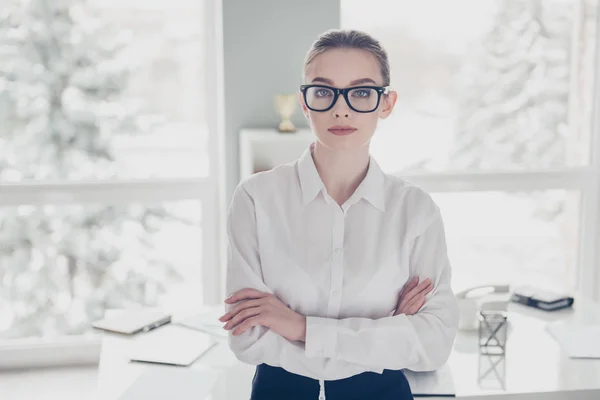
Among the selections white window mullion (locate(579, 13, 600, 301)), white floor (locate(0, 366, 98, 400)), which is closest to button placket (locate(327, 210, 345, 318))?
white floor (locate(0, 366, 98, 400))

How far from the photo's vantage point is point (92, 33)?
371 cm

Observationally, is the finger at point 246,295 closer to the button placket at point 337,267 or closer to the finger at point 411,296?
the button placket at point 337,267

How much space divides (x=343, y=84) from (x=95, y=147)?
2482 mm

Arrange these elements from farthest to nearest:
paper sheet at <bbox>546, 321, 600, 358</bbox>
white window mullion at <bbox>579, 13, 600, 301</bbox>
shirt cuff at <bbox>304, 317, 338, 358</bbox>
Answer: white window mullion at <bbox>579, 13, 600, 301</bbox> → paper sheet at <bbox>546, 321, 600, 358</bbox> → shirt cuff at <bbox>304, 317, 338, 358</bbox>

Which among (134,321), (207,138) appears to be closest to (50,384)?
(134,321)

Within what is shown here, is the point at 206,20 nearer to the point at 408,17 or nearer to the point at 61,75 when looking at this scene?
the point at 61,75

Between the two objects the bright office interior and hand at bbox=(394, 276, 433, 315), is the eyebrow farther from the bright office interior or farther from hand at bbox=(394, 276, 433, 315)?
the bright office interior

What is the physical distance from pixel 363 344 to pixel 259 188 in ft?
1.35

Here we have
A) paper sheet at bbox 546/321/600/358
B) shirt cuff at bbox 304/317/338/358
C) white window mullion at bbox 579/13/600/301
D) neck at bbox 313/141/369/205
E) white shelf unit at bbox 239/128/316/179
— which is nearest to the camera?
shirt cuff at bbox 304/317/338/358

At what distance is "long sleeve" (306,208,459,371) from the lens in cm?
157

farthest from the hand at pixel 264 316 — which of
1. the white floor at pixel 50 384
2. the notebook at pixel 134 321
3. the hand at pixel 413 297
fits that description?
the white floor at pixel 50 384

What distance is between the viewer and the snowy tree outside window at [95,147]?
3701 millimetres

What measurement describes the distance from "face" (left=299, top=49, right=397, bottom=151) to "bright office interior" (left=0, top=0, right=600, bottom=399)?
1.84 m

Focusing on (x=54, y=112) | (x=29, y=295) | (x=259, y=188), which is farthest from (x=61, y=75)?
(x=259, y=188)
